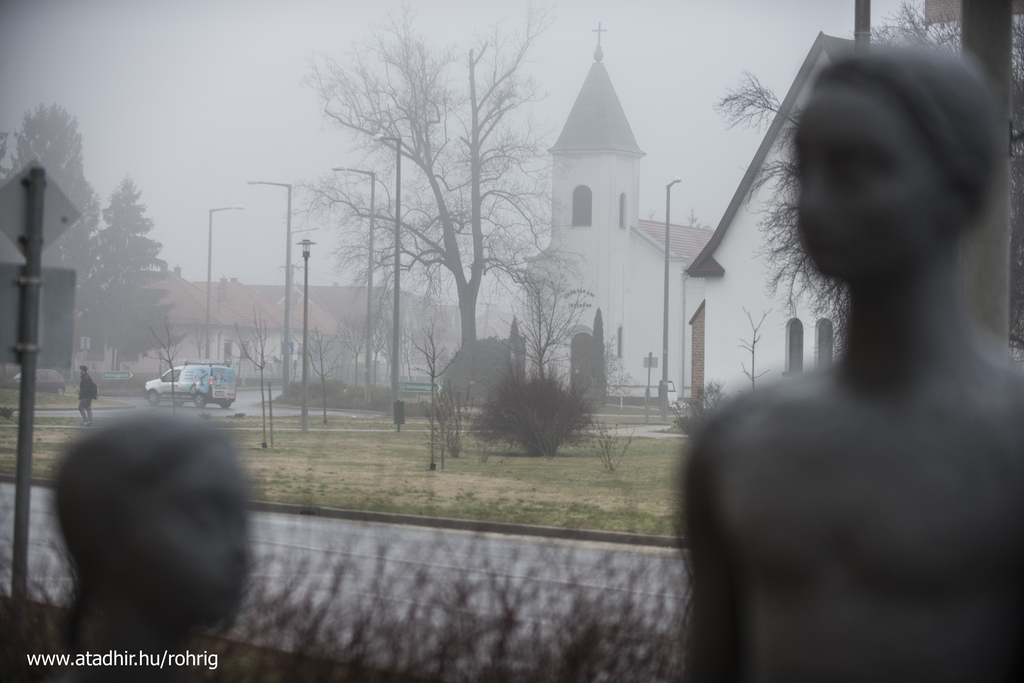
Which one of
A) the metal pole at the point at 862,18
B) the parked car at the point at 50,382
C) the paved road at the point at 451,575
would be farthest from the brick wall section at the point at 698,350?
the paved road at the point at 451,575

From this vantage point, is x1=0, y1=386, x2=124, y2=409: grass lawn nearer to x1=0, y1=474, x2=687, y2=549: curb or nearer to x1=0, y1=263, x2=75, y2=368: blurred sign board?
x1=0, y1=474, x2=687, y2=549: curb

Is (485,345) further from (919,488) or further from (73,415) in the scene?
(919,488)

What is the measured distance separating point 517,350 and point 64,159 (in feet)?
135

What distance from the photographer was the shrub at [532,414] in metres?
23.9

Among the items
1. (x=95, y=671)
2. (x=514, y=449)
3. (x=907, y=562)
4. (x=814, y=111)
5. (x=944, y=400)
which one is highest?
(x=814, y=111)

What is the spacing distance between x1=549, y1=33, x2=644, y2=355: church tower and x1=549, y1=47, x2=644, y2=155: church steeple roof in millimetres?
55

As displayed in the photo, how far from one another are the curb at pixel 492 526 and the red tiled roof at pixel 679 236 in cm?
4354

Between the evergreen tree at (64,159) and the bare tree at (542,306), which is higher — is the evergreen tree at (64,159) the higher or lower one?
the higher one

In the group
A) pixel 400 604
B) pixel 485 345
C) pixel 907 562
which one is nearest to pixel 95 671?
pixel 907 562

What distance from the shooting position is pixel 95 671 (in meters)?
1.08

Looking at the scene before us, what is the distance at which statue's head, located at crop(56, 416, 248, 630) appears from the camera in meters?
1.07

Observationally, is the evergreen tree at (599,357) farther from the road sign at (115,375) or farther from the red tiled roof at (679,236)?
the road sign at (115,375)

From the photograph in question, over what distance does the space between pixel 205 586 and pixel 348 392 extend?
1799 inches

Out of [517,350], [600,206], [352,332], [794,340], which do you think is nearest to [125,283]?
[352,332]
